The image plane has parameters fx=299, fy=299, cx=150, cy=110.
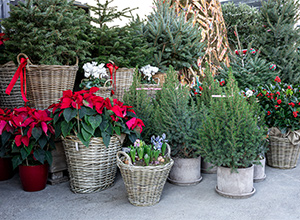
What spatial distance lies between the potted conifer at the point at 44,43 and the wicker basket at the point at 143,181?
3.37 feet

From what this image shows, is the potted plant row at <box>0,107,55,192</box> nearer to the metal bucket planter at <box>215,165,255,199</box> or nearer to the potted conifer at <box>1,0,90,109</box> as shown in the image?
the potted conifer at <box>1,0,90,109</box>

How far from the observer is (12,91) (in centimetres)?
296

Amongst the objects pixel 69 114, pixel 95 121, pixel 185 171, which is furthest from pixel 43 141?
pixel 185 171

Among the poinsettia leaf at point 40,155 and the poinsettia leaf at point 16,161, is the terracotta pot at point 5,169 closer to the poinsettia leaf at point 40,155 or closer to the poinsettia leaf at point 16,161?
the poinsettia leaf at point 16,161

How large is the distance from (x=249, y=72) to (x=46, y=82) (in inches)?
111

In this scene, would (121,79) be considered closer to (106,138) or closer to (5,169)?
(106,138)

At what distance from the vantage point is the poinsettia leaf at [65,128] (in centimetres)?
235

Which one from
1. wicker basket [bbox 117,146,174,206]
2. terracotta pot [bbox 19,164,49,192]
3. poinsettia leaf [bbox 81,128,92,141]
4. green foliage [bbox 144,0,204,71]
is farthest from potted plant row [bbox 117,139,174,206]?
green foliage [bbox 144,0,204,71]

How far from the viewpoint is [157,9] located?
4.12 metres

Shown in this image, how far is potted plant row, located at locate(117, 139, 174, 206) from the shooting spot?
86.7 inches

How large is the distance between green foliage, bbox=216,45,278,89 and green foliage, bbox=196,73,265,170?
1958 millimetres

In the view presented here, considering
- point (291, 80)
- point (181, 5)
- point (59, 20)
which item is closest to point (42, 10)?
point (59, 20)

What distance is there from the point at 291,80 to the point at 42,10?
378 centimetres

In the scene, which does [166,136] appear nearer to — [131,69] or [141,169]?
[141,169]
